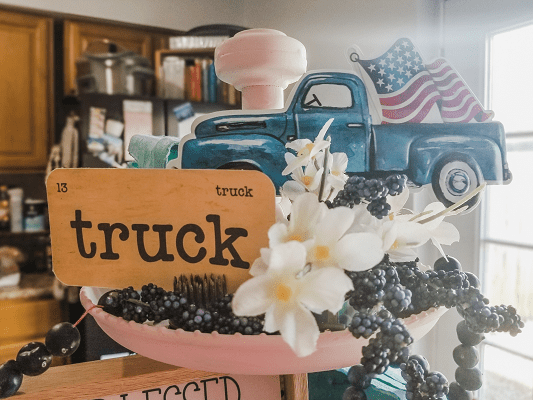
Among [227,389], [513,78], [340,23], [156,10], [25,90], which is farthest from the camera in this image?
[156,10]

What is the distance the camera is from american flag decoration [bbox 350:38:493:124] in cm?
51

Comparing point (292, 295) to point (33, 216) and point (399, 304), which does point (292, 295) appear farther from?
point (33, 216)

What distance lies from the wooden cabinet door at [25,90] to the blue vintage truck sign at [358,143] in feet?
9.30

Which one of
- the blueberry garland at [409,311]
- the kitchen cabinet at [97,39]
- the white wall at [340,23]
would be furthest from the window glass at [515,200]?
the kitchen cabinet at [97,39]

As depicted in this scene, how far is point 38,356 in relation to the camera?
381 millimetres

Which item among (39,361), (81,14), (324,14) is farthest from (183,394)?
(81,14)

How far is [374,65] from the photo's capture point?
1.73 ft

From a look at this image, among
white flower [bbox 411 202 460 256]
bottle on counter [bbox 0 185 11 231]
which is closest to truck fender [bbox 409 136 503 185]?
white flower [bbox 411 202 460 256]

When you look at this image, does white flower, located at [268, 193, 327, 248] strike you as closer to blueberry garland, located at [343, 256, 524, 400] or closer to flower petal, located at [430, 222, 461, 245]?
blueberry garland, located at [343, 256, 524, 400]

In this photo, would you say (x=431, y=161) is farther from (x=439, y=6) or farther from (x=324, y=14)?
(x=324, y=14)

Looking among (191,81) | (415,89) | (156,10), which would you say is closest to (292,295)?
(415,89)

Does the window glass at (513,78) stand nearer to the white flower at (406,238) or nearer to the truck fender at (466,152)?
the truck fender at (466,152)

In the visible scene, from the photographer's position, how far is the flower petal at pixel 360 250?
0.28m

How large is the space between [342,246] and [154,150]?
334 millimetres
